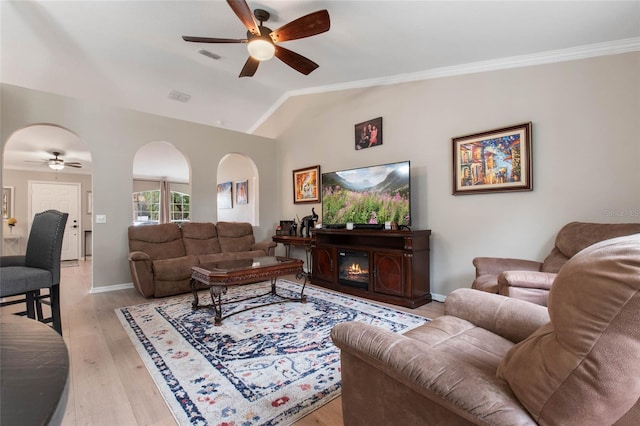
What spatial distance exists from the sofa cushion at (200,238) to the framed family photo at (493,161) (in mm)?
3716

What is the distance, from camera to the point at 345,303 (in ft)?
11.4

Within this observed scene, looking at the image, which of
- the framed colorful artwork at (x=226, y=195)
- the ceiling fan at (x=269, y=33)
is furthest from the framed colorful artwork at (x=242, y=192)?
the ceiling fan at (x=269, y=33)

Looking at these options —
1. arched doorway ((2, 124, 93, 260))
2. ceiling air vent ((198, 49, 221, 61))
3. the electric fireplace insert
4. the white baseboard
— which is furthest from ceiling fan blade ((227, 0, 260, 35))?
arched doorway ((2, 124, 93, 260))

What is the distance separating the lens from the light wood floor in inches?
60.6

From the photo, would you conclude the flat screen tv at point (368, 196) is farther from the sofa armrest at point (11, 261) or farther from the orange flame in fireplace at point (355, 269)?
the sofa armrest at point (11, 261)

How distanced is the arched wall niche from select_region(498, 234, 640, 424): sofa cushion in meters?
6.42

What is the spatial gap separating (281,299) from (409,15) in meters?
3.27

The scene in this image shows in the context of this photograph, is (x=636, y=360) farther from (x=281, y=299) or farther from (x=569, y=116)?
(x=281, y=299)

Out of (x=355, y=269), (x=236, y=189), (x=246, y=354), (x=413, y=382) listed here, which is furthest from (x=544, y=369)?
(x=236, y=189)

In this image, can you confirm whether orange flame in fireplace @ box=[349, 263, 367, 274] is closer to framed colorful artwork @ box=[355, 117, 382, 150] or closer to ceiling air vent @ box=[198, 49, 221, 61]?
framed colorful artwork @ box=[355, 117, 382, 150]

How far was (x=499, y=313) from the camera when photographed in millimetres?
1507

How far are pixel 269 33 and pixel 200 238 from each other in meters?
3.23

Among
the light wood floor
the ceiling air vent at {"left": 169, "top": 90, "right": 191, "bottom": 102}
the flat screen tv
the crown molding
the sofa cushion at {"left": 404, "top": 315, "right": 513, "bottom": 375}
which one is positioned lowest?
the light wood floor

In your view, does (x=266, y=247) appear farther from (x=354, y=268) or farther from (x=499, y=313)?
(x=499, y=313)
